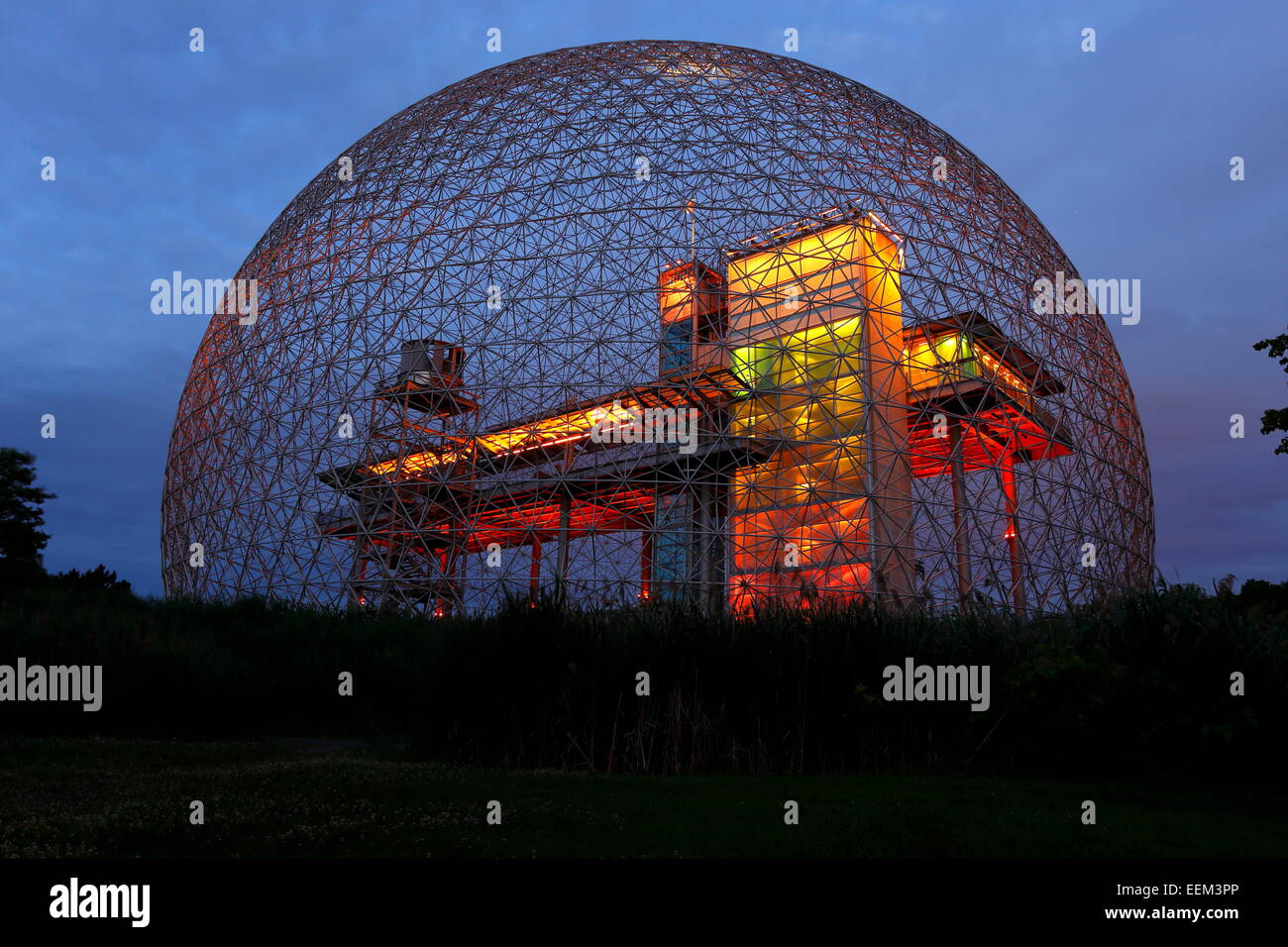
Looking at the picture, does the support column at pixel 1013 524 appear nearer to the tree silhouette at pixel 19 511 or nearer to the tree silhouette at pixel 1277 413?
the tree silhouette at pixel 1277 413

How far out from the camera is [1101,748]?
Answer: 664 centimetres

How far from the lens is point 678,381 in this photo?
67.4ft

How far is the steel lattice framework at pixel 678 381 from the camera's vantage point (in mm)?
19688

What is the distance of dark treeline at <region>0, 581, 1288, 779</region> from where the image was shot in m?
6.61

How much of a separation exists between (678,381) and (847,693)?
45.7 feet

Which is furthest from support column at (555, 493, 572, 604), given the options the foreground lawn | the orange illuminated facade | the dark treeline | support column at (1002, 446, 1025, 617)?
the foreground lawn

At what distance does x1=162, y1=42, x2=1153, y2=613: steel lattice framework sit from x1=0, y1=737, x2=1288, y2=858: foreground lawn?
1185 cm

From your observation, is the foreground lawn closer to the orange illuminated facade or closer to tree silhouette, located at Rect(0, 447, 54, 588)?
the orange illuminated facade

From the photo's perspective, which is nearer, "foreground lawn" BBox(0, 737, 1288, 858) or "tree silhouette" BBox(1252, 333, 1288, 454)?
"foreground lawn" BBox(0, 737, 1288, 858)

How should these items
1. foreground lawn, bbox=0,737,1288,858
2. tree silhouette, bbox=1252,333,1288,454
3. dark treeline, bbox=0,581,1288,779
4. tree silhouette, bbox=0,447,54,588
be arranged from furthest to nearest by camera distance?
tree silhouette, bbox=0,447,54,588, tree silhouette, bbox=1252,333,1288,454, dark treeline, bbox=0,581,1288,779, foreground lawn, bbox=0,737,1288,858

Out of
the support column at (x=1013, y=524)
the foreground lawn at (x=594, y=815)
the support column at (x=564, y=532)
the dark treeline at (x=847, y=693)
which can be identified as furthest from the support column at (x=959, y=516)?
the foreground lawn at (x=594, y=815)
